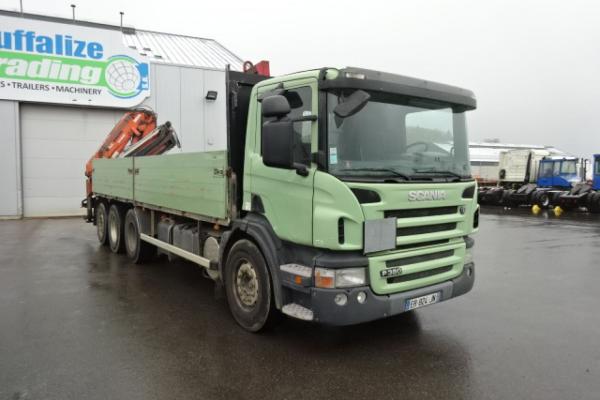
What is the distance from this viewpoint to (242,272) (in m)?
4.73

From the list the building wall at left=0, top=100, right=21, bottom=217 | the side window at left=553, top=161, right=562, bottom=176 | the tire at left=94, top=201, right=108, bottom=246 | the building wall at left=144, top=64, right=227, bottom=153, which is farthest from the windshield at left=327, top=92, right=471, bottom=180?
the side window at left=553, top=161, right=562, bottom=176

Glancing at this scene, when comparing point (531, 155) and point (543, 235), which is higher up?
point (531, 155)

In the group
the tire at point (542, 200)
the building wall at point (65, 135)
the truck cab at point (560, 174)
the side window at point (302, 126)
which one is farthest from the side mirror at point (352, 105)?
the truck cab at point (560, 174)

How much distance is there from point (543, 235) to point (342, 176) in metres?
11.0

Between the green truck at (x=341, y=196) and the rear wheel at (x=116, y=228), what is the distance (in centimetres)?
440

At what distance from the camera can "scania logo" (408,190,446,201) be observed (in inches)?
155


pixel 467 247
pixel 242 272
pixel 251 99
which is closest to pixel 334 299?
pixel 242 272

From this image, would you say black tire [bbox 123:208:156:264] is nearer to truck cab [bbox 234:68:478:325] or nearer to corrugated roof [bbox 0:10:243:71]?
truck cab [bbox 234:68:478:325]

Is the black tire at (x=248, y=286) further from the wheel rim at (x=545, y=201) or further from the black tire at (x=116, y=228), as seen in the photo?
the wheel rim at (x=545, y=201)

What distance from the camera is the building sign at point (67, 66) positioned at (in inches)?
609

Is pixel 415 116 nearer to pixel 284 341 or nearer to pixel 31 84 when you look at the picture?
pixel 284 341

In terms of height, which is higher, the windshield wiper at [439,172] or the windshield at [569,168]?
the windshield at [569,168]

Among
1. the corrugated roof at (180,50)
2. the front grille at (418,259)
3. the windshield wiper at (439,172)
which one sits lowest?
the front grille at (418,259)

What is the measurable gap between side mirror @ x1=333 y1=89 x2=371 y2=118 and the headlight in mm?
1336
